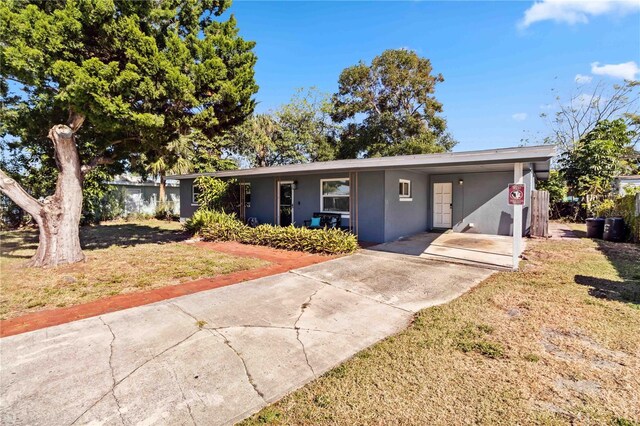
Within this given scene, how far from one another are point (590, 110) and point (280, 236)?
2839cm

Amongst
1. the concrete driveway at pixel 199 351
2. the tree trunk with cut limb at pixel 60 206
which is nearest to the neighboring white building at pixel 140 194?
the tree trunk with cut limb at pixel 60 206

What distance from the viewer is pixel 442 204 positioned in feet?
39.8

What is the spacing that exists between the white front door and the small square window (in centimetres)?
211

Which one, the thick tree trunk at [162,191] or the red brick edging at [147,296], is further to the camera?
the thick tree trunk at [162,191]

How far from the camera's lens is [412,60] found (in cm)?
Result: 2180

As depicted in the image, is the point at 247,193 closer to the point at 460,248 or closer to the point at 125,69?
the point at 125,69

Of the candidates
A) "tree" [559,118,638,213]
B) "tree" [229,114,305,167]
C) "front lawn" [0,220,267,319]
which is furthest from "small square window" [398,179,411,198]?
"tree" [229,114,305,167]

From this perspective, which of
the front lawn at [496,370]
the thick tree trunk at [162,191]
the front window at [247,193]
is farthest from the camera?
the thick tree trunk at [162,191]

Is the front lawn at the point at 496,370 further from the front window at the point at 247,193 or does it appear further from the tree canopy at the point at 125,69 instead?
the front window at the point at 247,193

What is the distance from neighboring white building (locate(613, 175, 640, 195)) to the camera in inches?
626

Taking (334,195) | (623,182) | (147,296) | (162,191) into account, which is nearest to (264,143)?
(162,191)

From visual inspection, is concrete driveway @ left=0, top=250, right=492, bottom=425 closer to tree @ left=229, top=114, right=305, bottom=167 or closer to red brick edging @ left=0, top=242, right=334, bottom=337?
red brick edging @ left=0, top=242, right=334, bottom=337

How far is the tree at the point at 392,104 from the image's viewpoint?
2191cm

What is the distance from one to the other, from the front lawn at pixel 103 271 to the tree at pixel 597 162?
1744cm
